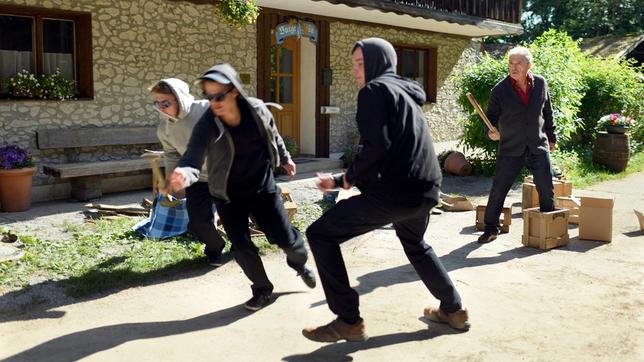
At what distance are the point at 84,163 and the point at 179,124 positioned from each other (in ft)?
13.6

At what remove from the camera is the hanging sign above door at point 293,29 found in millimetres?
11695

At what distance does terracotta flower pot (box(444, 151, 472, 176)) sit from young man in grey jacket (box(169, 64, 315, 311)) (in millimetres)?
7070

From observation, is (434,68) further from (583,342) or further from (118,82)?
(583,342)

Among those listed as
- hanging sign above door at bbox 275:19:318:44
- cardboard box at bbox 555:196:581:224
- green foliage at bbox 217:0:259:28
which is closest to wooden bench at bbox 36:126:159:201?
green foliage at bbox 217:0:259:28

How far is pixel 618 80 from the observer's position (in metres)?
14.3

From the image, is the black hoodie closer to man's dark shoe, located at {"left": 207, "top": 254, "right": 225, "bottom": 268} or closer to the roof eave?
man's dark shoe, located at {"left": 207, "top": 254, "right": 225, "bottom": 268}

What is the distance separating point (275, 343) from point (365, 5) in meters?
8.28

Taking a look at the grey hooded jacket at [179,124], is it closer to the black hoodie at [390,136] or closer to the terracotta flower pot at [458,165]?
the black hoodie at [390,136]

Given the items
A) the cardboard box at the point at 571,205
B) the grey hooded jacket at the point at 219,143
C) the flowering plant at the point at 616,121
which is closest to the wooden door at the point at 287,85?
the flowering plant at the point at 616,121

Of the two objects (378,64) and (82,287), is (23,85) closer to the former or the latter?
(82,287)

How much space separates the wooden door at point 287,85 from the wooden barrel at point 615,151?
5.58 metres

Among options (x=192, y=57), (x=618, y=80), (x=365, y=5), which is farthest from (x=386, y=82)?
(x=618, y=80)

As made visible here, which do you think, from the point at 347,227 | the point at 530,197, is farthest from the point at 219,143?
the point at 530,197

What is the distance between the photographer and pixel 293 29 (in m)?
11.8
